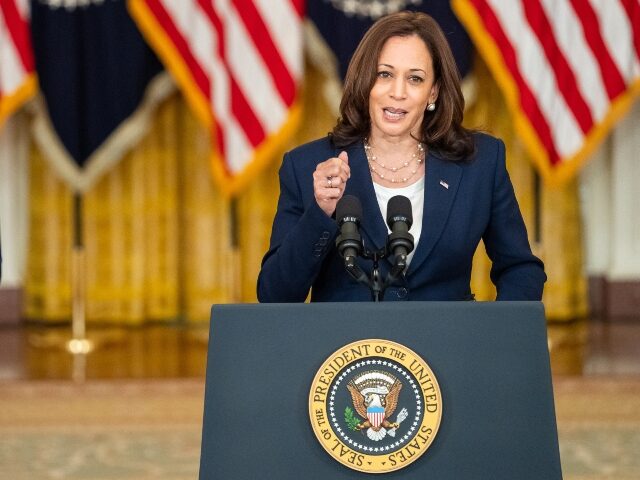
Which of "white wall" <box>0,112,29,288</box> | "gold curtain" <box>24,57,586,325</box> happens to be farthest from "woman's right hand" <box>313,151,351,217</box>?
"white wall" <box>0,112,29,288</box>

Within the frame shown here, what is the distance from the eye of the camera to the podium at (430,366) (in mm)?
1831

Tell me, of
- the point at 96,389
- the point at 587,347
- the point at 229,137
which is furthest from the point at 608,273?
the point at 96,389

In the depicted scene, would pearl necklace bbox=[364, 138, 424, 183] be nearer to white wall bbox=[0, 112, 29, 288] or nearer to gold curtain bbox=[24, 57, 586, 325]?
gold curtain bbox=[24, 57, 586, 325]

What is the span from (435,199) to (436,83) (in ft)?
0.85

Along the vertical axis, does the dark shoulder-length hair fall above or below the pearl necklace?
above

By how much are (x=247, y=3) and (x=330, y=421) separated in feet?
16.1

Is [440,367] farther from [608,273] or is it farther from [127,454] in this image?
[608,273]

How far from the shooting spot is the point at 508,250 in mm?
2438

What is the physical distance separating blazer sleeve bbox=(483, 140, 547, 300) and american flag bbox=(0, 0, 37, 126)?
441 cm

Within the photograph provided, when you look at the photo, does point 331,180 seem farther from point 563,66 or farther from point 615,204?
point 615,204

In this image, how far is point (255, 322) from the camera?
6.14 feet

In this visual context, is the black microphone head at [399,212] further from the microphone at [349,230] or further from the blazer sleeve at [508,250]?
the blazer sleeve at [508,250]

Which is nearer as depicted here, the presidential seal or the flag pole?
the presidential seal

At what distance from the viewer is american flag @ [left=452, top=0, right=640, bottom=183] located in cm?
642
